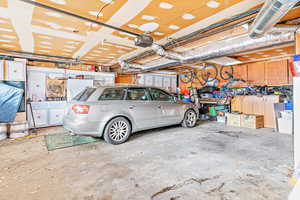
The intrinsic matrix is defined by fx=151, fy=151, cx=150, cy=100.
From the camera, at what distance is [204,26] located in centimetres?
296

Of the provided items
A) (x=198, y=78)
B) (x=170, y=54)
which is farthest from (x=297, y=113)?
(x=198, y=78)

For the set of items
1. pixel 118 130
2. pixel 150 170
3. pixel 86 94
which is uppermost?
pixel 86 94

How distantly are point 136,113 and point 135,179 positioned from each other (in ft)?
6.15

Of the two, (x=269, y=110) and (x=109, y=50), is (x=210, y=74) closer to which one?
(x=269, y=110)

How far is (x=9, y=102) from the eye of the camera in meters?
4.25

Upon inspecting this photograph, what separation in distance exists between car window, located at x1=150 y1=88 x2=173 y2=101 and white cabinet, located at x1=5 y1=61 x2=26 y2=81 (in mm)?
3943

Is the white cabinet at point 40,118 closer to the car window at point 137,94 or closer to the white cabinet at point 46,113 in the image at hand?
the white cabinet at point 46,113

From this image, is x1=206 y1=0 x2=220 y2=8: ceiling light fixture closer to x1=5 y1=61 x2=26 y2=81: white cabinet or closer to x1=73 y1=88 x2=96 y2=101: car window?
x1=73 y1=88 x2=96 y2=101: car window

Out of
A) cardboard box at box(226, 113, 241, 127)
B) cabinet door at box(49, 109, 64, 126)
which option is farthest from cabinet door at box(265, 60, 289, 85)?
cabinet door at box(49, 109, 64, 126)

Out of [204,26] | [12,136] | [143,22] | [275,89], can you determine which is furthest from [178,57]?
[12,136]

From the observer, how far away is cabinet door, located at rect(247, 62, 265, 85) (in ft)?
19.3

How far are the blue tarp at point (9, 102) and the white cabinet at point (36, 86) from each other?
35.8 inches

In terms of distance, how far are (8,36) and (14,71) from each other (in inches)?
51.1

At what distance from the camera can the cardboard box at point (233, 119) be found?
17.9 feet
